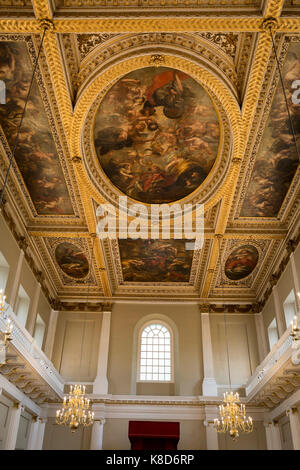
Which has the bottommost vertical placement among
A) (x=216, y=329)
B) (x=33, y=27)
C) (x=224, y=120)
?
(x=216, y=329)

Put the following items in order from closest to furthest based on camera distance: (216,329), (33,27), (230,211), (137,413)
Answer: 1. (33,27)
2. (230,211)
3. (137,413)
4. (216,329)

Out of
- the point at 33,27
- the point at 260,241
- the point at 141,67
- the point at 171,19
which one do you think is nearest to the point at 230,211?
the point at 260,241

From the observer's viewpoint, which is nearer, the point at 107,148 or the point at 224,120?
the point at 224,120

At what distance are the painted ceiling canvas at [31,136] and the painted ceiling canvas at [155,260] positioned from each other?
3.29m

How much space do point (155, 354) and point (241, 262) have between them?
5359 mm

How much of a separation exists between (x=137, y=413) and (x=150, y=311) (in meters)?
4.21

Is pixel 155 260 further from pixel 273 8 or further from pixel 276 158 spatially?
pixel 273 8

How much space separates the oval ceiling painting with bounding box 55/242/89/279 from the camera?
15.0 metres

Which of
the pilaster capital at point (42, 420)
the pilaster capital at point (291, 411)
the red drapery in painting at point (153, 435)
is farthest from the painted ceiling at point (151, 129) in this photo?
the red drapery in painting at point (153, 435)

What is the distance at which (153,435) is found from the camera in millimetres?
14609

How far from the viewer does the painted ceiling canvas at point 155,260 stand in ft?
49.3

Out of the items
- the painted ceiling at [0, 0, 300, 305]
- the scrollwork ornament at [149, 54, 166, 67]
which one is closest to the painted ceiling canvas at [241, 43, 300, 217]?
the painted ceiling at [0, 0, 300, 305]

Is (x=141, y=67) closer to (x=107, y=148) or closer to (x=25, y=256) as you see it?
(x=107, y=148)

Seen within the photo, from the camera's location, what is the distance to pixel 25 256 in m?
13.5
